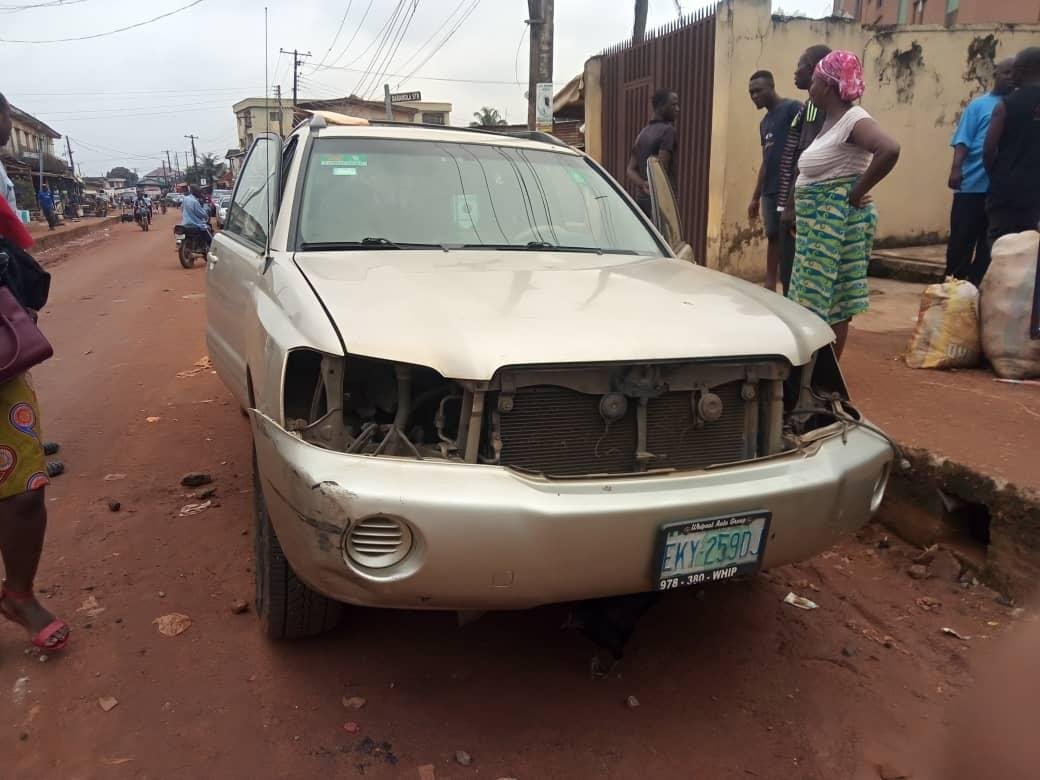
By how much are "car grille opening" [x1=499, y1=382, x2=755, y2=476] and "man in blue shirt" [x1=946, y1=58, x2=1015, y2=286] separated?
13.1 ft

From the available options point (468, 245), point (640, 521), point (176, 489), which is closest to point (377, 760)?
point (640, 521)

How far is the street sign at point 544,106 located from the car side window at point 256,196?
19.5 ft

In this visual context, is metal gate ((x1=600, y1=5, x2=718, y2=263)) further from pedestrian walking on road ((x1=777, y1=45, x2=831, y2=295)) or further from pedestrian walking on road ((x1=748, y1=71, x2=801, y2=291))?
pedestrian walking on road ((x1=777, y1=45, x2=831, y2=295))

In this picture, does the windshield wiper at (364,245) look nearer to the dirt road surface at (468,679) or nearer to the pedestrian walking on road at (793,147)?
the dirt road surface at (468,679)

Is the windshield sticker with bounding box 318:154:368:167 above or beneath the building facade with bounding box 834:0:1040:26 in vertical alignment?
beneath

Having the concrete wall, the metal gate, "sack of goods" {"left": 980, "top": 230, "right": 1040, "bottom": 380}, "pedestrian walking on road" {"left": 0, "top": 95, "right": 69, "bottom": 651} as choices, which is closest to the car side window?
"pedestrian walking on road" {"left": 0, "top": 95, "right": 69, "bottom": 651}

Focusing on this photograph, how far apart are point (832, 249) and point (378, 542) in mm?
3117

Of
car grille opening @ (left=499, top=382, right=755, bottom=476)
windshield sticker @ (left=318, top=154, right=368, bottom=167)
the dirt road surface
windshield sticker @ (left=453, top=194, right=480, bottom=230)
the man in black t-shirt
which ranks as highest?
the man in black t-shirt

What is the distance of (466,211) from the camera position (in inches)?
131

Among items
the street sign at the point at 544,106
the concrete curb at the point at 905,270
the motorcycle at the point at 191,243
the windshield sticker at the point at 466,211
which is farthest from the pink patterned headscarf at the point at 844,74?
the motorcycle at the point at 191,243

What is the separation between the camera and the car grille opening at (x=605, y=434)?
222 cm

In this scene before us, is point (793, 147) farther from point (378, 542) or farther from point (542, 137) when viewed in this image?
→ point (378, 542)

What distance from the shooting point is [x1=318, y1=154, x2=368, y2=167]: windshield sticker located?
331 cm

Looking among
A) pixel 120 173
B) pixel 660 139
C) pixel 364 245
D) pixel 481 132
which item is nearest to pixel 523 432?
pixel 364 245
